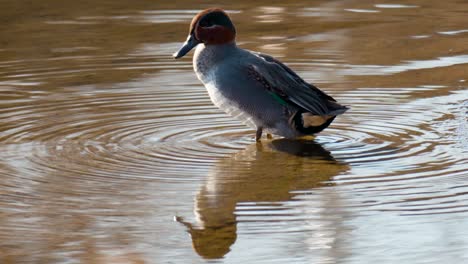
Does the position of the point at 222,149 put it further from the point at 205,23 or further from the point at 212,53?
the point at 205,23

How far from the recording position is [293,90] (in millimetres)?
7715

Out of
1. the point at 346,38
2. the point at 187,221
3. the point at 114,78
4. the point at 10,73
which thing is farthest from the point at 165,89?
the point at 187,221

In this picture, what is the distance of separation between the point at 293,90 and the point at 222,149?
588 millimetres

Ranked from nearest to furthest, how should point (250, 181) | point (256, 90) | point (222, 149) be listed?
point (250, 181) < point (222, 149) < point (256, 90)

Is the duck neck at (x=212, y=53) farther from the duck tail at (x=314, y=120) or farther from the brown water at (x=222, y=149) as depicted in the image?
the duck tail at (x=314, y=120)

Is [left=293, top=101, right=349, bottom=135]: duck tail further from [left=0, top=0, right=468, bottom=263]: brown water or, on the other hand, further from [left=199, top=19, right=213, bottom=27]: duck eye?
[left=199, top=19, right=213, bottom=27]: duck eye

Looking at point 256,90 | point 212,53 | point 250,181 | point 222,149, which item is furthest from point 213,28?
point 250,181

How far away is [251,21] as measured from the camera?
39.4 ft

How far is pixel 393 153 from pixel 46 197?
2107 millimetres

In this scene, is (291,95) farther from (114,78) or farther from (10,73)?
(10,73)

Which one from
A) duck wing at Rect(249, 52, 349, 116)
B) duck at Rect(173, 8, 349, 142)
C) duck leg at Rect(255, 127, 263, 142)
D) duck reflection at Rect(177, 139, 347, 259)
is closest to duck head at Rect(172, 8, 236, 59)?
duck at Rect(173, 8, 349, 142)

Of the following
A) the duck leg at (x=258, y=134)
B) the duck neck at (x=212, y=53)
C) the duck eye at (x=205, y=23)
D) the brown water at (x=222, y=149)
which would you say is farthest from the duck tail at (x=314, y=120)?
the duck eye at (x=205, y=23)

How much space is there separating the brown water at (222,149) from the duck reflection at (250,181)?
0.01 m

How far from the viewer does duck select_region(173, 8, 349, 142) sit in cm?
764
